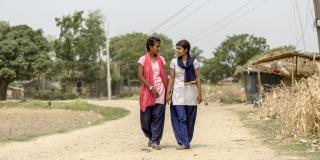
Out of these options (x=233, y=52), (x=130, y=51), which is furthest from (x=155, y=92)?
(x=130, y=51)

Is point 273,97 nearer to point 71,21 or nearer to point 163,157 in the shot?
point 163,157

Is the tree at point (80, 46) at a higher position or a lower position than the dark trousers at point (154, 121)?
higher

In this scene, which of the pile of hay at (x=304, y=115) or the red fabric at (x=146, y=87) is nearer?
the red fabric at (x=146, y=87)

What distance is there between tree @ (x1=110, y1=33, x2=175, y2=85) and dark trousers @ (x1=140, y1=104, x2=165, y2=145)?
5436 centimetres

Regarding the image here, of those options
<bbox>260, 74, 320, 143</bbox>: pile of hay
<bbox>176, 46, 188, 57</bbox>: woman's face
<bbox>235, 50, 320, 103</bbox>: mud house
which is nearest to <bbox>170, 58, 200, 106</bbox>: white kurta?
<bbox>176, 46, 188, 57</bbox>: woman's face

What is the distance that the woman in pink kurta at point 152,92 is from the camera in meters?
8.41

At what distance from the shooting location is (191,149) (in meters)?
8.18

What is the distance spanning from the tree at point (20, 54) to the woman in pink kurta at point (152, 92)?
37.2m

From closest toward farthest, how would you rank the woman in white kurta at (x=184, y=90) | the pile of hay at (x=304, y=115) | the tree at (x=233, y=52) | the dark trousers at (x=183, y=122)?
the dark trousers at (x=183, y=122) → the woman in white kurta at (x=184, y=90) → the pile of hay at (x=304, y=115) → the tree at (x=233, y=52)

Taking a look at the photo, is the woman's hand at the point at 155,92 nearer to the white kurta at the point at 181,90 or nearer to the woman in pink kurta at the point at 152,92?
the woman in pink kurta at the point at 152,92

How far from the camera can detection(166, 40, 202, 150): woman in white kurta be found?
8.38 m

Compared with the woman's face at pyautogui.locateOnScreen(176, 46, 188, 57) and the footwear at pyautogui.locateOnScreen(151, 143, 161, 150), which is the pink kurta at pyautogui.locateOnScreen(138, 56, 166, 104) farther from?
the footwear at pyautogui.locateOnScreen(151, 143, 161, 150)

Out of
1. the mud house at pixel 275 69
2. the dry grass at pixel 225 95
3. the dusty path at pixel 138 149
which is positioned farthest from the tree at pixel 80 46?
the dusty path at pixel 138 149

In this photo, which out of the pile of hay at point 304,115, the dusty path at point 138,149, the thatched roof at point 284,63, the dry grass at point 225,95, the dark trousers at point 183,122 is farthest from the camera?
the dry grass at point 225,95
